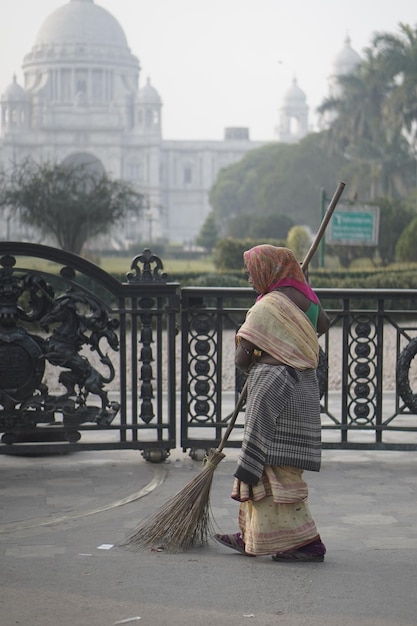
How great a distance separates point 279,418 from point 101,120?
104 meters

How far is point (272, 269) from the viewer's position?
4562mm

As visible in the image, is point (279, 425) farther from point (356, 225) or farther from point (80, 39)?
point (80, 39)

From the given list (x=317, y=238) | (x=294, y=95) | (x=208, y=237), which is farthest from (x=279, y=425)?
(x=294, y=95)

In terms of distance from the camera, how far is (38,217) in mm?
31031

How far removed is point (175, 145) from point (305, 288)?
111 meters

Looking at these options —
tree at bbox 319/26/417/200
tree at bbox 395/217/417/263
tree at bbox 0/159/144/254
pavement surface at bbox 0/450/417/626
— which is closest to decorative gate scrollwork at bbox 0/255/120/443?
pavement surface at bbox 0/450/417/626

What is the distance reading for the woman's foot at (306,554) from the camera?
4500mm

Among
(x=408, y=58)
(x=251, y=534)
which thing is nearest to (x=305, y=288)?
(x=251, y=534)

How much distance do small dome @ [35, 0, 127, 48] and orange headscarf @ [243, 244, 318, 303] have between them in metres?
106

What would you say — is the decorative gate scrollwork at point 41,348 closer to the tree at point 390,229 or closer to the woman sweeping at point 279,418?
the woman sweeping at point 279,418

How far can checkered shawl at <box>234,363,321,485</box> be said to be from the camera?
453cm

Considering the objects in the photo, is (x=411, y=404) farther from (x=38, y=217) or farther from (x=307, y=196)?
(x=307, y=196)

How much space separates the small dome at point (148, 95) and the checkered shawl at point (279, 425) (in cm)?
10501

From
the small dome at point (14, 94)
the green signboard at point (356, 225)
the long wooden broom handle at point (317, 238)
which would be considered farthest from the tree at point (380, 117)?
the small dome at point (14, 94)
